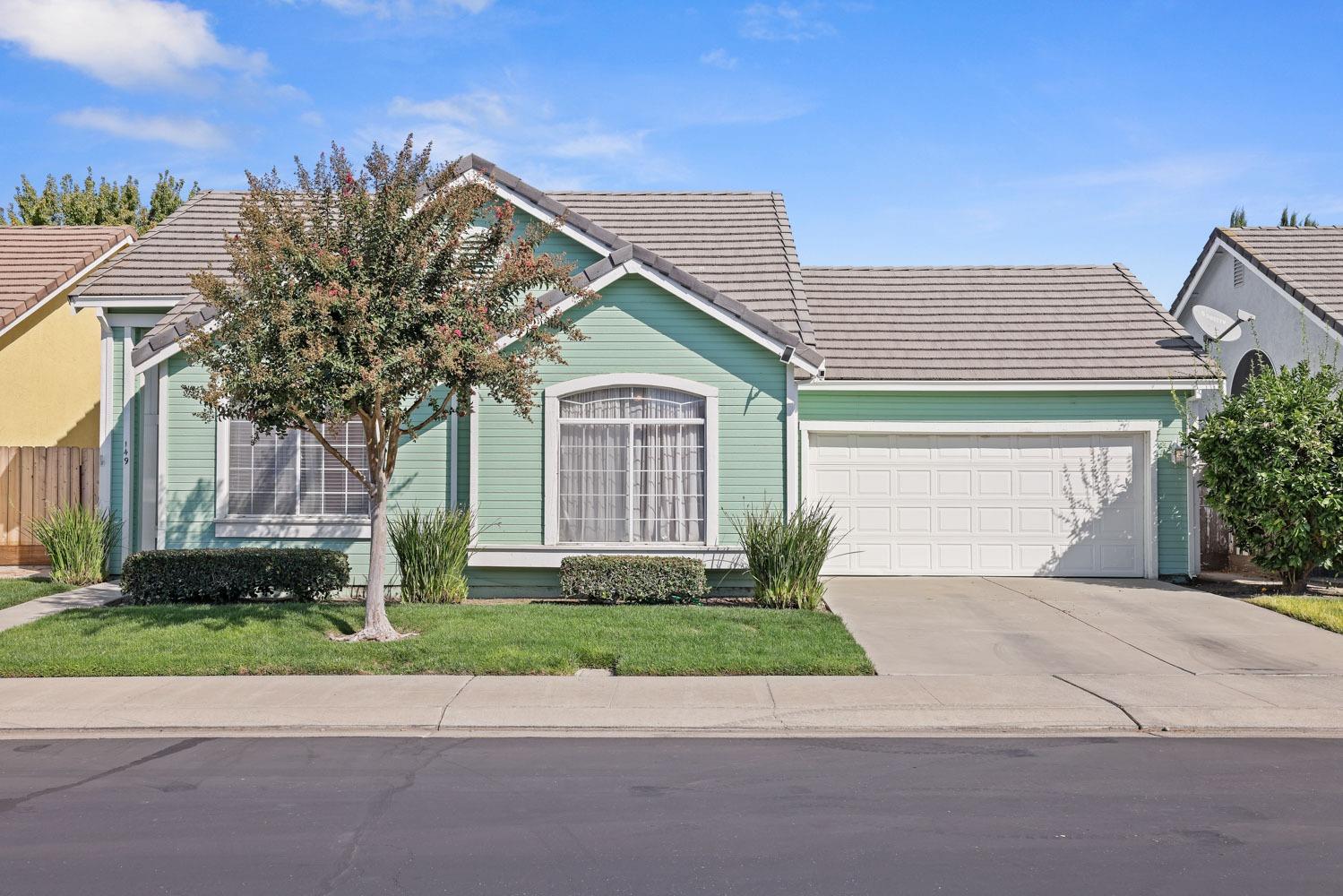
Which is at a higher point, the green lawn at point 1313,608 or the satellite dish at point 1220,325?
the satellite dish at point 1220,325

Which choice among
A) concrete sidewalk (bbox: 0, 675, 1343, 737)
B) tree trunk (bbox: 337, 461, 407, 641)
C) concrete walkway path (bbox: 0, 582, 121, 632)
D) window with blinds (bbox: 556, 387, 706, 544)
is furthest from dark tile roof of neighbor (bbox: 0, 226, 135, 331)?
concrete sidewalk (bbox: 0, 675, 1343, 737)

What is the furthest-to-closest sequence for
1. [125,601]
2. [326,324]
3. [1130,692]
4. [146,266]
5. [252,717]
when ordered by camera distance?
[146,266] < [125,601] < [326,324] < [1130,692] < [252,717]

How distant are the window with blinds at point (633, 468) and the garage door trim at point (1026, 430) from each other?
245 centimetres

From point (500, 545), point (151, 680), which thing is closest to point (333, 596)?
point (500, 545)

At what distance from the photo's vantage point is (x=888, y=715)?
333 inches

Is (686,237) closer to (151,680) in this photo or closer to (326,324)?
(326,324)

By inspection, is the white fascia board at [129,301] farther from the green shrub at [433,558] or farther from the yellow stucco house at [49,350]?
the green shrub at [433,558]

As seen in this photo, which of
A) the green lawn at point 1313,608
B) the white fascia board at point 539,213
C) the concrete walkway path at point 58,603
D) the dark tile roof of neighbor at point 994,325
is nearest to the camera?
the green lawn at point 1313,608

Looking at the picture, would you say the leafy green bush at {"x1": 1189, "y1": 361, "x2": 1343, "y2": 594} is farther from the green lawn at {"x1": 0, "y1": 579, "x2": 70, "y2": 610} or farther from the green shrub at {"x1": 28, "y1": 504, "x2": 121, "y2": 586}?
the green lawn at {"x1": 0, "y1": 579, "x2": 70, "y2": 610}

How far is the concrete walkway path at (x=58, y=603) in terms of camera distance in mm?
12289

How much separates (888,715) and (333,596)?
8128mm

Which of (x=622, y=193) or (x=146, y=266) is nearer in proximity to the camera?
(x=146, y=266)

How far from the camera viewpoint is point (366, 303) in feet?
32.4

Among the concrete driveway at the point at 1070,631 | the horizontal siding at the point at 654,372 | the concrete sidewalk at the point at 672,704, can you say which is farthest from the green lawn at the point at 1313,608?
the horizontal siding at the point at 654,372
